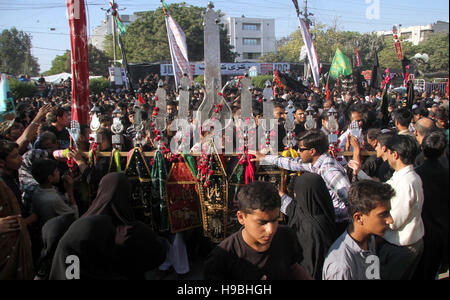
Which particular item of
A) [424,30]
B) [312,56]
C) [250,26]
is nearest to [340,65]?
[312,56]

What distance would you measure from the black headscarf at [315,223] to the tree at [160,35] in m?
26.1

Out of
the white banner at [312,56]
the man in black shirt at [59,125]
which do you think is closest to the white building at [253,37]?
the white banner at [312,56]

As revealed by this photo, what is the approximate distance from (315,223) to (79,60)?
3122mm

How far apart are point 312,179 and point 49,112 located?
348 cm

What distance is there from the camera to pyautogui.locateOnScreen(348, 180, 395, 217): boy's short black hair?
6.23 feet

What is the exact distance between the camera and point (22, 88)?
15.3 metres

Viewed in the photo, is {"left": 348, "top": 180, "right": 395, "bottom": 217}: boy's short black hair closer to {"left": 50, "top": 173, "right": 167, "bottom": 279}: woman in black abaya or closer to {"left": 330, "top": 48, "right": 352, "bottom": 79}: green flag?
{"left": 50, "top": 173, "right": 167, "bottom": 279}: woman in black abaya

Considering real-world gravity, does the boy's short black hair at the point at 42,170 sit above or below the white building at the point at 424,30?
below

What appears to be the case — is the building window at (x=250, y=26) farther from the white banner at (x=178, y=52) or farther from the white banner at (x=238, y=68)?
the white banner at (x=178, y=52)

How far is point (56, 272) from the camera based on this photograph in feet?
6.27

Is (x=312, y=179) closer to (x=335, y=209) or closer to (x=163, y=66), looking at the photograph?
(x=335, y=209)

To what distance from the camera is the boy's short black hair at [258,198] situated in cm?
172

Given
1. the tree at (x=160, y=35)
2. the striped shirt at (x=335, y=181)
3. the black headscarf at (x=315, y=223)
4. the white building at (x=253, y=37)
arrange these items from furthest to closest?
the white building at (x=253, y=37), the tree at (x=160, y=35), the striped shirt at (x=335, y=181), the black headscarf at (x=315, y=223)

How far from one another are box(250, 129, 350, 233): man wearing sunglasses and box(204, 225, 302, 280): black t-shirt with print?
1054 millimetres
